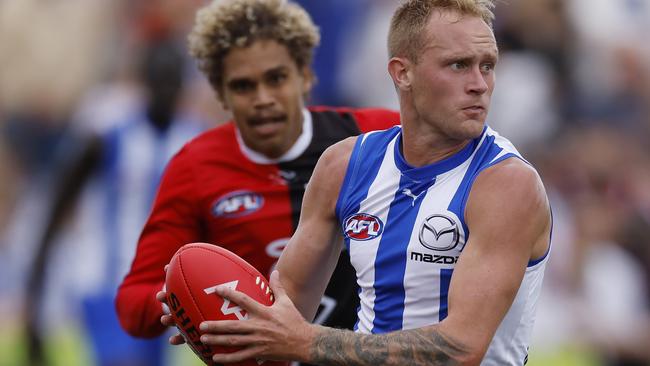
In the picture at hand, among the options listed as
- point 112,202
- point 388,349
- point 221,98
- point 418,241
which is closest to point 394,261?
point 418,241

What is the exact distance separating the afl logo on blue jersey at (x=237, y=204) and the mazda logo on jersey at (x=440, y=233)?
145 centimetres

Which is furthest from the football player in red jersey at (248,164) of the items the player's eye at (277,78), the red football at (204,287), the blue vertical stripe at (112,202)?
the blue vertical stripe at (112,202)

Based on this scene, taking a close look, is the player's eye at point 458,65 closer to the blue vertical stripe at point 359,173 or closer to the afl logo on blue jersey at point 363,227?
the blue vertical stripe at point 359,173

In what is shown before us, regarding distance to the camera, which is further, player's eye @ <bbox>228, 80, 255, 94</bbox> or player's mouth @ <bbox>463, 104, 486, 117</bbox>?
player's eye @ <bbox>228, 80, 255, 94</bbox>

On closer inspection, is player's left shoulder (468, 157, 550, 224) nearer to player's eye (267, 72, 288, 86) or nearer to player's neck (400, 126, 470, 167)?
player's neck (400, 126, 470, 167)

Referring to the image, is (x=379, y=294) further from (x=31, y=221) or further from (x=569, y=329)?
(x=31, y=221)

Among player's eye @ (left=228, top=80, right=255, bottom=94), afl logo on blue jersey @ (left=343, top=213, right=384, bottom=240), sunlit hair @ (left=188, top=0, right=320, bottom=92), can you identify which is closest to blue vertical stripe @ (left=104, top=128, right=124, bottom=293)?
sunlit hair @ (left=188, top=0, right=320, bottom=92)

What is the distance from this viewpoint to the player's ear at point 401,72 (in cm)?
409

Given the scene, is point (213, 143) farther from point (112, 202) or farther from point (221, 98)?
point (112, 202)

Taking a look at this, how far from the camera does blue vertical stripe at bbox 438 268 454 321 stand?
12.7 feet

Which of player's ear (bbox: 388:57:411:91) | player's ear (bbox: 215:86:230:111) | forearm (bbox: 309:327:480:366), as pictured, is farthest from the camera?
player's ear (bbox: 215:86:230:111)

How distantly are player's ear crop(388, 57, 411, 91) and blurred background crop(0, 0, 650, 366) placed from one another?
12.1 ft

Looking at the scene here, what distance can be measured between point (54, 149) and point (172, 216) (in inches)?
198

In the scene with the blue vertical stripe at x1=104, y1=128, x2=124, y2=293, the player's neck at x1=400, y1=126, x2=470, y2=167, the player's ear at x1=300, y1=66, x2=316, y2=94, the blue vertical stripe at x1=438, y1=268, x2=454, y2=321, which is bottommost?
the blue vertical stripe at x1=104, y1=128, x2=124, y2=293
